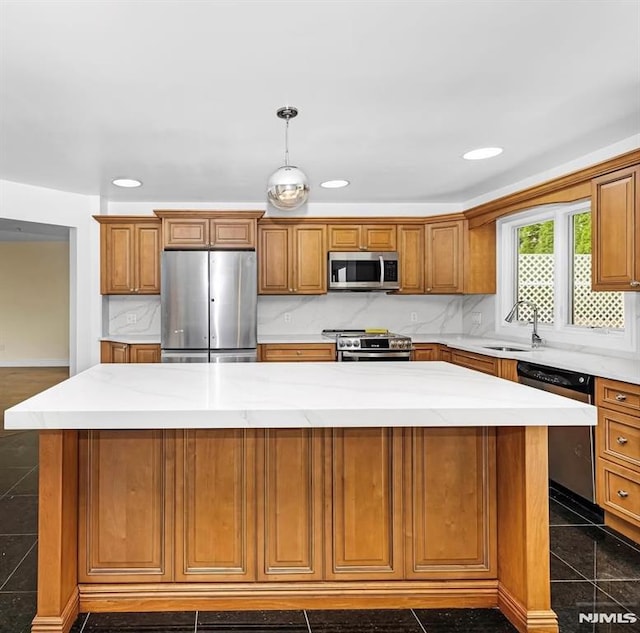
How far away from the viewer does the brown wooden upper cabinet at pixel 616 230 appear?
266 cm

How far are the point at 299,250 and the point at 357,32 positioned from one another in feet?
9.97

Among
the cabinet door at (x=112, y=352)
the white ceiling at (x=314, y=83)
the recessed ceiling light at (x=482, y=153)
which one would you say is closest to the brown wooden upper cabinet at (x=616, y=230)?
the white ceiling at (x=314, y=83)

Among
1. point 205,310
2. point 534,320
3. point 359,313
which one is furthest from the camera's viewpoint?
point 359,313

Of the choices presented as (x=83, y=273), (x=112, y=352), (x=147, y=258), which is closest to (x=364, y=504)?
(x=112, y=352)

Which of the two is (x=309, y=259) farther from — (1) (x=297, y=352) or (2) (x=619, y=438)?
(2) (x=619, y=438)

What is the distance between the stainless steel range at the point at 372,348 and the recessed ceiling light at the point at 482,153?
5.83 ft

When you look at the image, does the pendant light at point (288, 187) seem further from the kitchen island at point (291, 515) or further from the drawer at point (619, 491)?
the drawer at point (619, 491)

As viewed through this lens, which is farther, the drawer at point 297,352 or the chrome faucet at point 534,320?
the drawer at point 297,352

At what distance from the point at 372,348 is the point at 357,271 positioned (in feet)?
2.69

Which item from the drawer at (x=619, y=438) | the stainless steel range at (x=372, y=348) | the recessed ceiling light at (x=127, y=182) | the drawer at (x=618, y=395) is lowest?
the drawer at (x=619, y=438)

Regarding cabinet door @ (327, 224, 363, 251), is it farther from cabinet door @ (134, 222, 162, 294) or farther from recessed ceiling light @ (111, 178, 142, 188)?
recessed ceiling light @ (111, 178, 142, 188)

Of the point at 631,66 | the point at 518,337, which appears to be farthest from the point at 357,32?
the point at 518,337

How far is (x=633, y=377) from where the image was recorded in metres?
2.45

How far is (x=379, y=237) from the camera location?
4.94m
